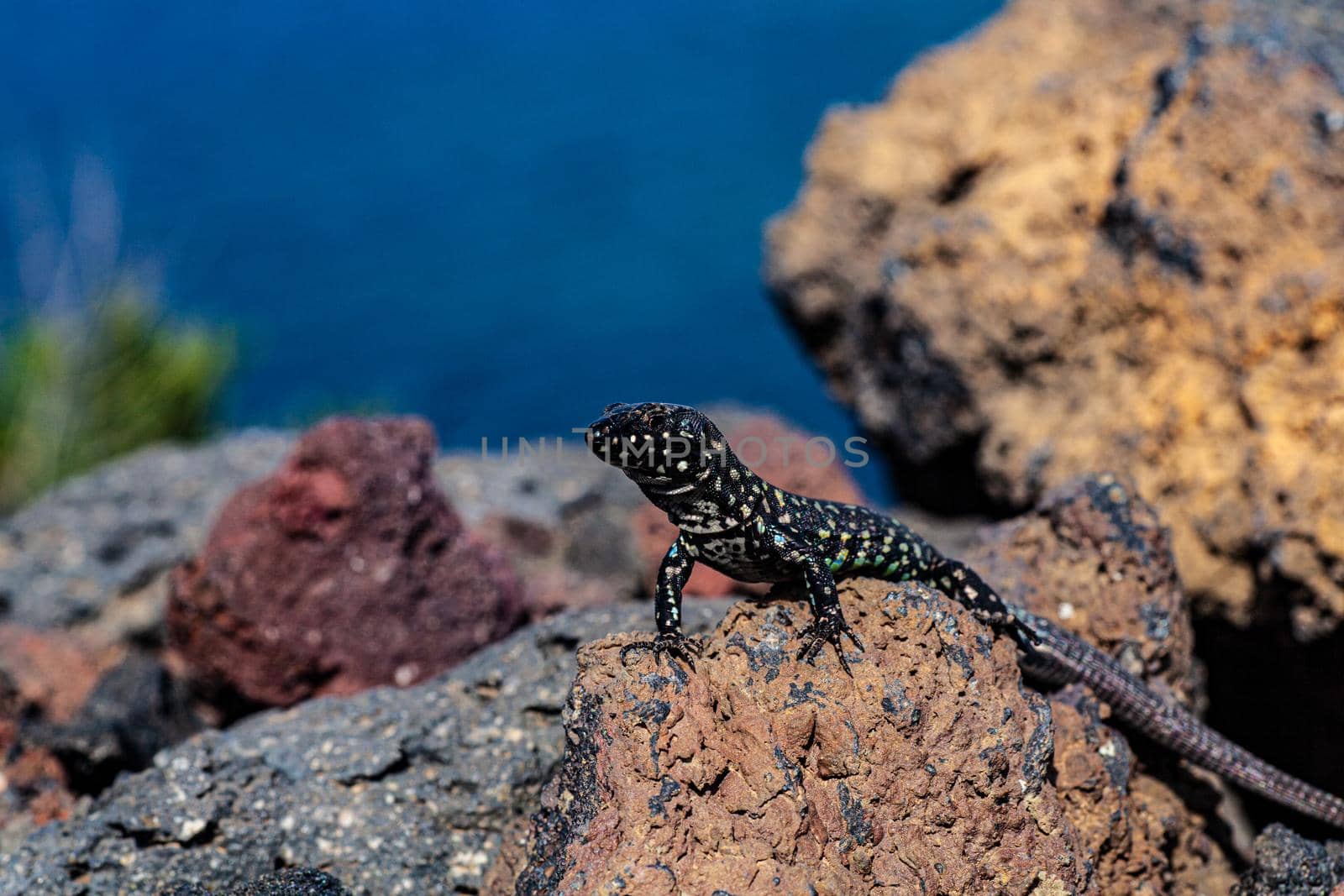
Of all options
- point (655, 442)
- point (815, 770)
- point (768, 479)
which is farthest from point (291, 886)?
point (768, 479)

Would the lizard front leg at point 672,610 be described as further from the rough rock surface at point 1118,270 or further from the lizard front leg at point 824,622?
the rough rock surface at point 1118,270

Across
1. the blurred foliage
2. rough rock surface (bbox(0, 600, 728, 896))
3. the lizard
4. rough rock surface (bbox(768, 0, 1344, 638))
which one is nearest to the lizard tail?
the lizard

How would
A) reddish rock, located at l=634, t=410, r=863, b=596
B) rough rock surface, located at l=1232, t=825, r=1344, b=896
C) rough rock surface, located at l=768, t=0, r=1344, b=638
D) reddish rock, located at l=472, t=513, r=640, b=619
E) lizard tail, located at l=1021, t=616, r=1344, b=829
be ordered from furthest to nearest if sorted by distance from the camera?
reddish rock, located at l=472, t=513, r=640, b=619 → reddish rock, located at l=634, t=410, r=863, b=596 → rough rock surface, located at l=768, t=0, r=1344, b=638 → lizard tail, located at l=1021, t=616, r=1344, b=829 → rough rock surface, located at l=1232, t=825, r=1344, b=896

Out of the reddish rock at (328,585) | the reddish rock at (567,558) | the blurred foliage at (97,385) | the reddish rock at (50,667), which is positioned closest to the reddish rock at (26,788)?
the reddish rock at (50,667)

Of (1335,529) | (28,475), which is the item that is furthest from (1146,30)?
(28,475)

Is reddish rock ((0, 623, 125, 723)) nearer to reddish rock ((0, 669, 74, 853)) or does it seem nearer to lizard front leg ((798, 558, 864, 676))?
reddish rock ((0, 669, 74, 853))
